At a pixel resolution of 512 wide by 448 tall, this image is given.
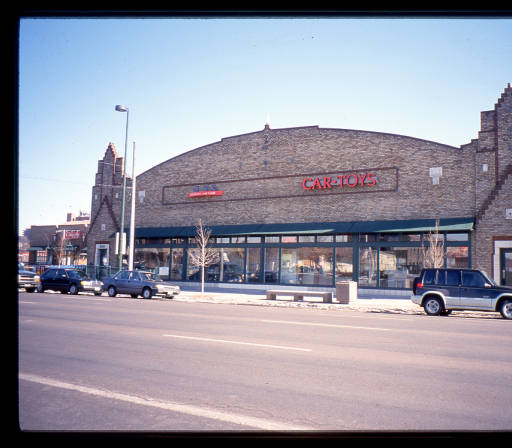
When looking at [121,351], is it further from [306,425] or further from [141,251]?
[141,251]

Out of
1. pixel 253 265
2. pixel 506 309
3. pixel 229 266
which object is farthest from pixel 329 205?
pixel 506 309

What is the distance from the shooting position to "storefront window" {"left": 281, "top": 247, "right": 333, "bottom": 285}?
2750cm

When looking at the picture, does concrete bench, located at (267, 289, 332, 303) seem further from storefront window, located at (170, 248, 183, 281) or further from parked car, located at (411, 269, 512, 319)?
storefront window, located at (170, 248, 183, 281)

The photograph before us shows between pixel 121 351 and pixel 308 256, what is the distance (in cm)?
2061

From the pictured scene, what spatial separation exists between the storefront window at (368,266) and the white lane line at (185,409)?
21800mm

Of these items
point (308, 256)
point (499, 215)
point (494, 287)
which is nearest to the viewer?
point (494, 287)

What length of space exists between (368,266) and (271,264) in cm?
638

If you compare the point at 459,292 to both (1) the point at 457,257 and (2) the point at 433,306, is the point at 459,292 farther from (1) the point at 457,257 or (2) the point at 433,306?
(1) the point at 457,257

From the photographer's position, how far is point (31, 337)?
977cm

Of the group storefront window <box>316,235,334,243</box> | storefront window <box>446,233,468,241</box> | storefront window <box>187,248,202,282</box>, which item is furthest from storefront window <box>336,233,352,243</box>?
storefront window <box>187,248,202,282</box>

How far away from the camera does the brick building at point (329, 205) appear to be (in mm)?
23453

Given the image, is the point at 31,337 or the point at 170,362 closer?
the point at 170,362
